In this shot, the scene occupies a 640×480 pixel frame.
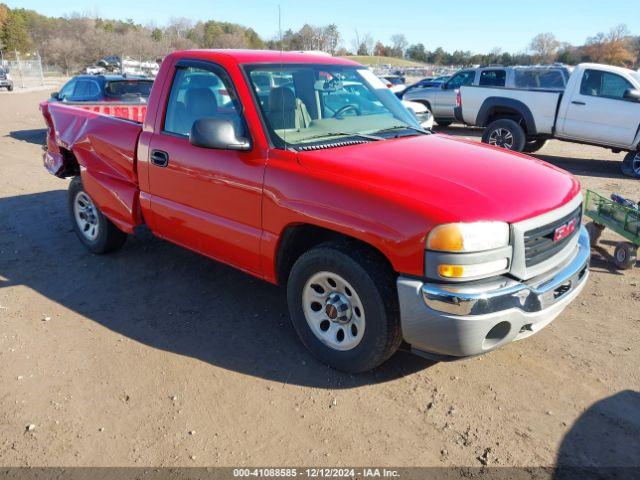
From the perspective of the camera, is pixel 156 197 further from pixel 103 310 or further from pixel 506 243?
pixel 506 243

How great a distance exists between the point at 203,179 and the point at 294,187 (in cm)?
88

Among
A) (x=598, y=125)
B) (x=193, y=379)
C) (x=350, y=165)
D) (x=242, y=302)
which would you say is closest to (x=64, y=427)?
(x=193, y=379)

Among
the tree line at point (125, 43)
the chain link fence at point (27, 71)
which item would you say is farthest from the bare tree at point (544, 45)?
the chain link fence at point (27, 71)

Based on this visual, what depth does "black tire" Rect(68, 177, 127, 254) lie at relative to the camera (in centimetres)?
527

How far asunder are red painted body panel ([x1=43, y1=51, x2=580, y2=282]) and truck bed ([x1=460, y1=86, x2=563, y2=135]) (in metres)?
7.52

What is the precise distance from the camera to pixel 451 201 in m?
2.88

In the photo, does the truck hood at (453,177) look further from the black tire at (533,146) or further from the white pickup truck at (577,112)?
the black tire at (533,146)

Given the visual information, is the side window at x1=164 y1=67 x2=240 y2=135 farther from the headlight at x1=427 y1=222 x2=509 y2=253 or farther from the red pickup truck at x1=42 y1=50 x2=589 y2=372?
the headlight at x1=427 y1=222 x2=509 y2=253

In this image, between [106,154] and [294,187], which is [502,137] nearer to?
[106,154]

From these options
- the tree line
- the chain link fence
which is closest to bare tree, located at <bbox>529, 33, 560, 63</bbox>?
the tree line

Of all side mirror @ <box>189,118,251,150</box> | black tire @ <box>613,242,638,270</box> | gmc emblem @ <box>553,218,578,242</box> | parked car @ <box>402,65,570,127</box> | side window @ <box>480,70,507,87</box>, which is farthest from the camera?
side window @ <box>480,70,507,87</box>

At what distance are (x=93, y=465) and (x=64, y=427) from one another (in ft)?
1.33

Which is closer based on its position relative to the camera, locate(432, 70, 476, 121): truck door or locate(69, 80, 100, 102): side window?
locate(69, 80, 100, 102): side window

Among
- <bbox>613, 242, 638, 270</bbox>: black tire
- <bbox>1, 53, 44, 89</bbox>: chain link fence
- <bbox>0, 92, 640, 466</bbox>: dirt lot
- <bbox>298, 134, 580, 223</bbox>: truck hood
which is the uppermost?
<bbox>1, 53, 44, 89</bbox>: chain link fence
